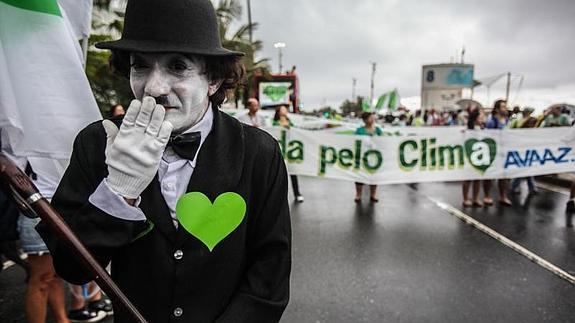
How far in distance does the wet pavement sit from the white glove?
7.53 ft

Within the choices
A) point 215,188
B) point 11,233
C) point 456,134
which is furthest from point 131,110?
point 456,134

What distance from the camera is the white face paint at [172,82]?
1.15 meters

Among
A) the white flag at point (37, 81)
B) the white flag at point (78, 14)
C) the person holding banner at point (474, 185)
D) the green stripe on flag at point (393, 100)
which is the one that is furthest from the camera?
the green stripe on flag at point (393, 100)

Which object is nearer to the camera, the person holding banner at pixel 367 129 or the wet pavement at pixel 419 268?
the wet pavement at pixel 419 268

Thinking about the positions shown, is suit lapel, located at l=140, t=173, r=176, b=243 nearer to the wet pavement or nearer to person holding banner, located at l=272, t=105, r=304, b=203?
the wet pavement

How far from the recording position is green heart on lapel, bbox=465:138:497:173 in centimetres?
672

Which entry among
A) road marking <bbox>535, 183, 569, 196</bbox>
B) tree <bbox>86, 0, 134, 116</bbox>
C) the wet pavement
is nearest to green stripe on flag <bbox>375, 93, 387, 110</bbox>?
road marking <bbox>535, 183, 569, 196</bbox>

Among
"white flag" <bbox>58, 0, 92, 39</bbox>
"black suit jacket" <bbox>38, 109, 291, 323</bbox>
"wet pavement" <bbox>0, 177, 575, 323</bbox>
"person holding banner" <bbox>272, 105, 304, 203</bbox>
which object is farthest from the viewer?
"person holding banner" <bbox>272, 105, 304, 203</bbox>

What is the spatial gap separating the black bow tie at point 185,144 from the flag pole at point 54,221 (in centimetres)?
36

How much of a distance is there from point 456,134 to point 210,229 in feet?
21.0

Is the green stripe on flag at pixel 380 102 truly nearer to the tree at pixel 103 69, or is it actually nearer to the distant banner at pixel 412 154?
the tree at pixel 103 69

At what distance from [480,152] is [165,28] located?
6.67m

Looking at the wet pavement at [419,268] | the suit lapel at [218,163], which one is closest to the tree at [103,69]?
the wet pavement at [419,268]

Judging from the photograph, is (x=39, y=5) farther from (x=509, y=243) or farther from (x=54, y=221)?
(x=509, y=243)
